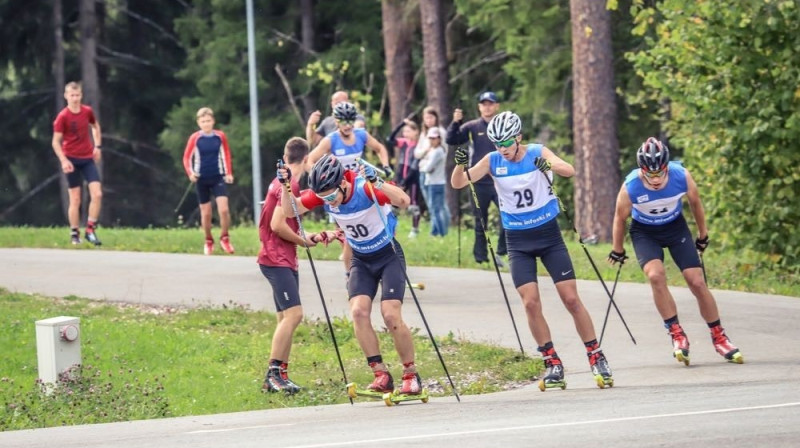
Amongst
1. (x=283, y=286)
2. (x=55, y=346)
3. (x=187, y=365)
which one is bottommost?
(x=187, y=365)

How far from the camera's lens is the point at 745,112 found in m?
18.6

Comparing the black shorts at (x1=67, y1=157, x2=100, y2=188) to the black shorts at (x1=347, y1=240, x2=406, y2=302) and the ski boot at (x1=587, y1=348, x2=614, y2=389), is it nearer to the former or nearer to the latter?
the black shorts at (x1=347, y1=240, x2=406, y2=302)

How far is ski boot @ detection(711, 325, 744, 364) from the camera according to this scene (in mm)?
12969

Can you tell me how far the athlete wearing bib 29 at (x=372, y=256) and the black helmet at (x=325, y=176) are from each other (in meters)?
0.05

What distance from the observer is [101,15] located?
50.6 metres

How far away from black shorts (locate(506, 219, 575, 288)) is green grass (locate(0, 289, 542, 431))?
1.11 m

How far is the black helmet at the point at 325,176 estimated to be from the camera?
37.2 feet

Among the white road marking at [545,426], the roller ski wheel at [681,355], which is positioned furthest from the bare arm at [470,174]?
the white road marking at [545,426]

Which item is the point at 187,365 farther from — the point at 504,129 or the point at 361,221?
the point at 504,129

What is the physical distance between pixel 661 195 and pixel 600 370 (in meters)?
1.74

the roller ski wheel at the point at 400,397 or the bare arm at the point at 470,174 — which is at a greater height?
the bare arm at the point at 470,174

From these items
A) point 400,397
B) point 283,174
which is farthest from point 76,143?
point 400,397

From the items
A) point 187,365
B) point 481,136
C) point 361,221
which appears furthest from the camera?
point 481,136

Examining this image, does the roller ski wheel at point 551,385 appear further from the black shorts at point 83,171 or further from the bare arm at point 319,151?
the black shorts at point 83,171
